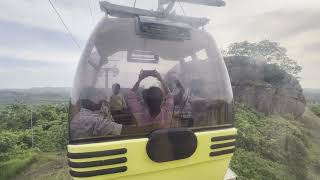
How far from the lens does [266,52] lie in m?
24.3

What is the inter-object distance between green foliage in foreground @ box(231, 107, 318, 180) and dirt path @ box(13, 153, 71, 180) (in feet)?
13.5

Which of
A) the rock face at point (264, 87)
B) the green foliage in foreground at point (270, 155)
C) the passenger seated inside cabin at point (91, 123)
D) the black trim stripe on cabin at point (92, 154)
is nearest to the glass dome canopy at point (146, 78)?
the passenger seated inside cabin at point (91, 123)

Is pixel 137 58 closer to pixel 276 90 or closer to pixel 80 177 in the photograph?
pixel 80 177

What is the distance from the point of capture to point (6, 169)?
7238 mm

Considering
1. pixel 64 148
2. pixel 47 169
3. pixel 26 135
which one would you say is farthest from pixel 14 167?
pixel 26 135

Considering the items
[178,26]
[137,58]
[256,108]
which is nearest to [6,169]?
[137,58]

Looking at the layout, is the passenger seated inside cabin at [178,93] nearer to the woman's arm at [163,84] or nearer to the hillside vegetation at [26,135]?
the woman's arm at [163,84]

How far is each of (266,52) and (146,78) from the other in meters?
24.0

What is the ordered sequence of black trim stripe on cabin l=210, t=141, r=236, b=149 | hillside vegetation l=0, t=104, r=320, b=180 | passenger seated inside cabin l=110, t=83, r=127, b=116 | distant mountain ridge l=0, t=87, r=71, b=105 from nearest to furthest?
passenger seated inside cabin l=110, t=83, r=127, b=116 → black trim stripe on cabin l=210, t=141, r=236, b=149 → distant mountain ridge l=0, t=87, r=71, b=105 → hillside vegetation l=0, t=104, r=320, b=180

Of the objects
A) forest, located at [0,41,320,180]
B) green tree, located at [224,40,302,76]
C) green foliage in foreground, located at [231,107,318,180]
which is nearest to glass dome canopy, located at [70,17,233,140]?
forest, located at [0,41,320,180]

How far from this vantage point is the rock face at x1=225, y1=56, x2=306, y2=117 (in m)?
17.0

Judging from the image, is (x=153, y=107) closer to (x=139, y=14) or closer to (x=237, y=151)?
(x=139, y=14)

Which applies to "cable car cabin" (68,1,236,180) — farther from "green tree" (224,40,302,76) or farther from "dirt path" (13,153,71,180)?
"green tree" (224,40,302,76)

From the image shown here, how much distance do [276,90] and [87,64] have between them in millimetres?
18080
